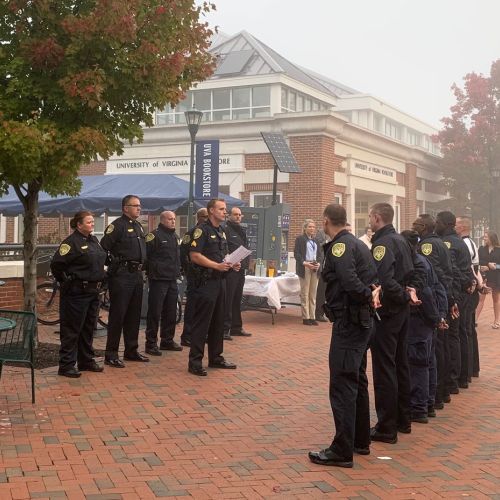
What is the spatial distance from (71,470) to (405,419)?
2969 millimetres

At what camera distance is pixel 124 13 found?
7.63 metres

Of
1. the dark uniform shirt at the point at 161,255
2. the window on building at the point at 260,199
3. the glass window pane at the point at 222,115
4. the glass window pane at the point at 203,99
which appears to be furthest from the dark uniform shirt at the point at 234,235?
the glass window pane at the point at 203,99

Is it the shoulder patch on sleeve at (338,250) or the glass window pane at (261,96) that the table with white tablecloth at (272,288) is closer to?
the shoulder patch on sleeve at (338,250)

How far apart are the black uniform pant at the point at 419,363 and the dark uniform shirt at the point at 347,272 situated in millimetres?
1562

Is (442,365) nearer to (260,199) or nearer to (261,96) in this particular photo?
(260,199)

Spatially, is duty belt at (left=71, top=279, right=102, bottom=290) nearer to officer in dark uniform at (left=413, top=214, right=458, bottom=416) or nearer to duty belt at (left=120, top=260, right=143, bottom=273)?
duty belt at (left=120, top=260, right=143, bottom=273)

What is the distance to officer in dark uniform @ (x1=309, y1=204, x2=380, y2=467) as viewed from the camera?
16.9 ft

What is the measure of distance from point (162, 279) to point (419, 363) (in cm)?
414

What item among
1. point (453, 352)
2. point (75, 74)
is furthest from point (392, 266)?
point (75, 74)

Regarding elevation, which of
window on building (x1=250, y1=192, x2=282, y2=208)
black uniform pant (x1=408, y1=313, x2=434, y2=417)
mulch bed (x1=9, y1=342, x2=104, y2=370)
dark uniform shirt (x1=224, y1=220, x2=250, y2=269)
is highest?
window on building (x1=250, y1=192, x2=282, y2=208)

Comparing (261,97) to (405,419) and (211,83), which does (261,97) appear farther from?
(405,419)

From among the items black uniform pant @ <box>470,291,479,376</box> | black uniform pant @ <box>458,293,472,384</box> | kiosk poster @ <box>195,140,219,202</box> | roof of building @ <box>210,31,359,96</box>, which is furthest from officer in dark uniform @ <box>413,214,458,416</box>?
roof of building @ <box>210,31,359,96</box>

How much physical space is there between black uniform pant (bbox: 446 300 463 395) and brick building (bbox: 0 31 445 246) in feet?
49.3

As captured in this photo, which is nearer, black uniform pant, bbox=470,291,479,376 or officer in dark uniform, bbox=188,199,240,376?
officer in dark uniform, bbox=188,199,240,376
